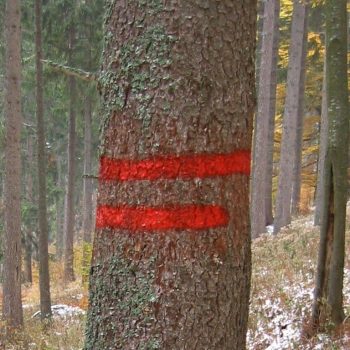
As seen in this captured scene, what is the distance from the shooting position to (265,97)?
51.4 feet

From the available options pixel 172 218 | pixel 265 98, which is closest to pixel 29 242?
pixel 265 98

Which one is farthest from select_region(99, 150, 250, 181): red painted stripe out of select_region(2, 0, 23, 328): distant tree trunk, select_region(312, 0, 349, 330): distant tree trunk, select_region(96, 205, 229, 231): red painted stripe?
select_region(2, 0, 23, 328): distant tree trunk

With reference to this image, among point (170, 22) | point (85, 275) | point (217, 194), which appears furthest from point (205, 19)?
point (85, 275)

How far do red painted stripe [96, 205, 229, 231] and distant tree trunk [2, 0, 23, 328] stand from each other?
9.36 m

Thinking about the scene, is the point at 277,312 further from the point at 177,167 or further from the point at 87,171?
the point at 87,171

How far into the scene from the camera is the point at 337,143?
4969 mm

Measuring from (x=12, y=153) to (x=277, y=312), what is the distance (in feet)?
22.1

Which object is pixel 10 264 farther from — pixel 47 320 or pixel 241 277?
pixel 241 277

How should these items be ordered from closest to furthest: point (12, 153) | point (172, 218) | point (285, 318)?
point (172, 218)
point (285, 318)
point (12, 153)

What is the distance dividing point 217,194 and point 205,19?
2.18 feet

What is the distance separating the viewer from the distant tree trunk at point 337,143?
495 cm

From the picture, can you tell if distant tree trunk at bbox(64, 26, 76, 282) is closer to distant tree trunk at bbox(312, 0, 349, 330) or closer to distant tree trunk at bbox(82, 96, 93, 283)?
distant tree trunk at bbox(82, 96, 93, 283)

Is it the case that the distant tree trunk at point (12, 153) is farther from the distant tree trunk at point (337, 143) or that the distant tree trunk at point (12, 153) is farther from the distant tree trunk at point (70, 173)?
the distant tree trunk at point (70, 173)

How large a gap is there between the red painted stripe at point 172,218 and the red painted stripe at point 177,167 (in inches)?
4.7
